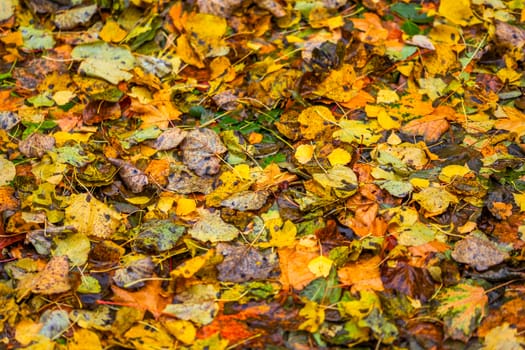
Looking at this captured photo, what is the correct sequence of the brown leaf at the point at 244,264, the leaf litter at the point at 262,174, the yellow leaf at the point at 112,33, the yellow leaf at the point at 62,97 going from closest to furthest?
A: the leaf litter at the point at 262,174 → the brown leaf at the point at 244,264 → the yellow leaf at the point at 62,97 → the yellow leaf at the point at 112,33

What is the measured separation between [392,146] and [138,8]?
145 cm

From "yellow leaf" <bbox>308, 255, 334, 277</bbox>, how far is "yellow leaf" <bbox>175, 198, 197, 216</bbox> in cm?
49

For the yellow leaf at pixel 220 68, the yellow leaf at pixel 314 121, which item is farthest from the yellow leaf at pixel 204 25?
the yellow leaf at pixel 314 121

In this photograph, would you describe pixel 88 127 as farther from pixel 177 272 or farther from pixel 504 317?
pixel 504 317

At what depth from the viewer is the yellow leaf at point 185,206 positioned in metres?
2.20

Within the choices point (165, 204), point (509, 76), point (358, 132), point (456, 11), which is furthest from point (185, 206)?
point (456, 11)

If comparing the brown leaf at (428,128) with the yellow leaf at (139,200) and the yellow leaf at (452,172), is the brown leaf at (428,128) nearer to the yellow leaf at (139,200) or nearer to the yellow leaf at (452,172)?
the yellow leaf at (452,172)

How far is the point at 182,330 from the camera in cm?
182

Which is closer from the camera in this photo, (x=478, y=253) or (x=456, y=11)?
(x=478, y=253)

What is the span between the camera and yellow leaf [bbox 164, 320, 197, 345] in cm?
180

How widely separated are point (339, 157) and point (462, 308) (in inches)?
29.2

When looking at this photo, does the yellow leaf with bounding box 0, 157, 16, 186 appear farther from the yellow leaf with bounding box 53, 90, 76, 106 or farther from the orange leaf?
the orange leaf

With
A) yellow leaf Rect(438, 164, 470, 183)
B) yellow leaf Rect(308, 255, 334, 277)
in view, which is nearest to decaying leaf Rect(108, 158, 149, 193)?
yellow leaf Rect(308, 255, 334, 277)

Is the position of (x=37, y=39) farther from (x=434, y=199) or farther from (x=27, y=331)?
(x=434, y=199)
